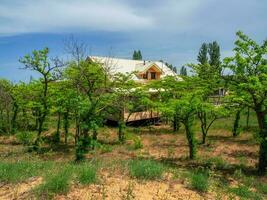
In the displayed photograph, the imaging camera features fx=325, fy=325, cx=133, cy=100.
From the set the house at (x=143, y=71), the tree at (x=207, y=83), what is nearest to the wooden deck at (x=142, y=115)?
the house at (x=143, y=71)

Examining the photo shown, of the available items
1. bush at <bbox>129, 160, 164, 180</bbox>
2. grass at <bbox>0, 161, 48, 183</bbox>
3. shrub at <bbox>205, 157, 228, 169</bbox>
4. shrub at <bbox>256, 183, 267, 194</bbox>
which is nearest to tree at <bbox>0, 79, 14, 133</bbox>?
shrub at <bbox>205, 157, 228, 169</bbox>

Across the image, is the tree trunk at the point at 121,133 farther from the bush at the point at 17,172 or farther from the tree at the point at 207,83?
the bush at the point at 17,172

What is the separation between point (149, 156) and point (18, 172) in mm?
9338

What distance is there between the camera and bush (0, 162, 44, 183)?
Answer: 266 inches

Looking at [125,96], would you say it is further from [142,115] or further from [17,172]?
[17,172]

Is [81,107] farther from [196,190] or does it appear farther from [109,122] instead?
[109,122]

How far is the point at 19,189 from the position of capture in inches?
246

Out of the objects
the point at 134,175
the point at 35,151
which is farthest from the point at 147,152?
the point at 134,175

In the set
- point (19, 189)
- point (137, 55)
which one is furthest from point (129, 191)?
point (137, 55)

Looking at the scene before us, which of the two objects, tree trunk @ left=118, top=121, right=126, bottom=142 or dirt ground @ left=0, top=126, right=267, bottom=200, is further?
tree trunk @ left=118, top=121, right=126, bottom=142

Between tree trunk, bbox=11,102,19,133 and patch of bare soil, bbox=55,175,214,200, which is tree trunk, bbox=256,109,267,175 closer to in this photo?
patch of bare soil, bbox=55,175,214,200

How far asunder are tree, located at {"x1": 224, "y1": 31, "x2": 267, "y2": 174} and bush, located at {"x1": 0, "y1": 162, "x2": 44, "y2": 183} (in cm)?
770

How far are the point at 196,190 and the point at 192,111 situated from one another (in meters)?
8.02

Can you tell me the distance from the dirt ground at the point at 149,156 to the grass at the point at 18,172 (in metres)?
0.19
